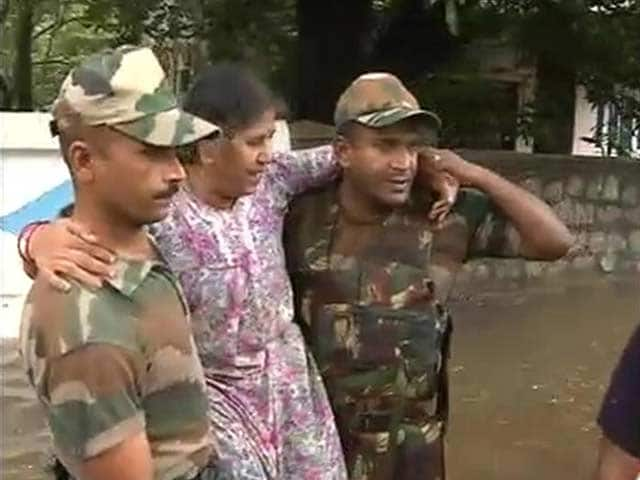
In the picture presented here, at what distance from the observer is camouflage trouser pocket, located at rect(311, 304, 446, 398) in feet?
10.7

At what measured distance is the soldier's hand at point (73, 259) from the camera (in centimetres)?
229

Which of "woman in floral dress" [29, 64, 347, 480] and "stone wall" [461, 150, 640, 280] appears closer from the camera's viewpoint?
"woman in floral dress" [29, 64, 347, 480]

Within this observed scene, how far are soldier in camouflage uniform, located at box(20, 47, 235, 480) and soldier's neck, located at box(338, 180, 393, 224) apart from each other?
2.69 feet

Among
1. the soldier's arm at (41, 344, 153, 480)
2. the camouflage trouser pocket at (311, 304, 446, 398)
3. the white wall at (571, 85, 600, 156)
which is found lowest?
the white wall at (571, 85, 600, 156)

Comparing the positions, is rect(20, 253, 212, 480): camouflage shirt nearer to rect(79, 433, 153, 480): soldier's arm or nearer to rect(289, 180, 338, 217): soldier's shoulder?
rect(79, 433, 153, 480): soldier's arm

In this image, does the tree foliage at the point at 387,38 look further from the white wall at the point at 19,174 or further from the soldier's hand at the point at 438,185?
the soldier's hand at the point at 438,185

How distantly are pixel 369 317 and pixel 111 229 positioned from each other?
987mm

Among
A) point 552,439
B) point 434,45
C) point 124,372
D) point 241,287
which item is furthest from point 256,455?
point 434,45

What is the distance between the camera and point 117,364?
221 centimetres

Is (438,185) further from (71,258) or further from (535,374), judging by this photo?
(535,374)

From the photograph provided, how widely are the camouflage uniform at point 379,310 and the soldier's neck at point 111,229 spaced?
89 cm

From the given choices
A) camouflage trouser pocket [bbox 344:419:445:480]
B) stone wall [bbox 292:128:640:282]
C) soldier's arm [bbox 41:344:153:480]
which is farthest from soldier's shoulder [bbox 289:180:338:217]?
stone wall [bbox 292:128:640:282]

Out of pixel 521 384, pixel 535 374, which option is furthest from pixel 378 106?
pixel 535 374

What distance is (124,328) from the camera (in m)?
2.24
